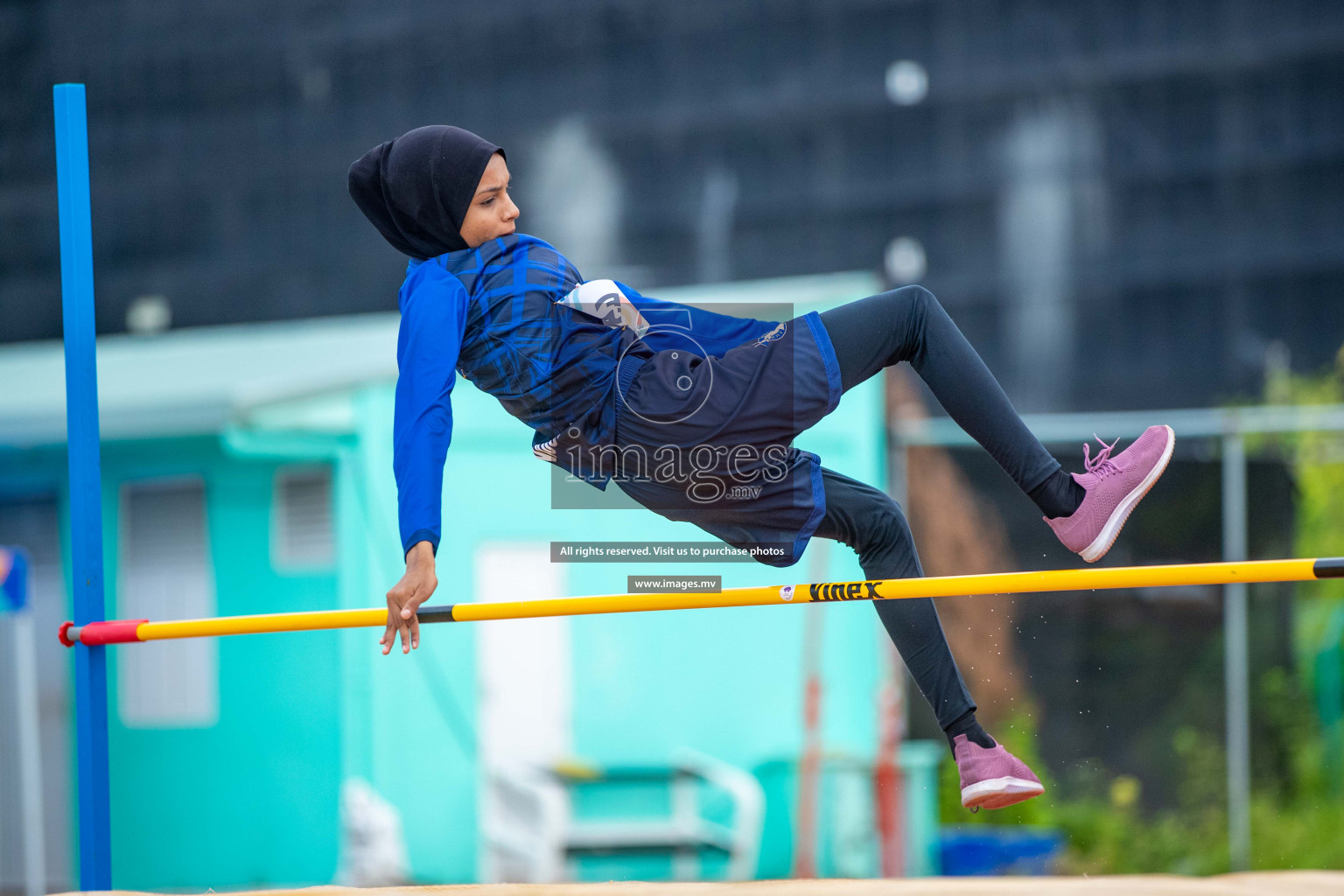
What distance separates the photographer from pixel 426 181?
2.73 m

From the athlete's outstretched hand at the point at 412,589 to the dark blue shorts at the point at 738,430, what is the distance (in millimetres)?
506

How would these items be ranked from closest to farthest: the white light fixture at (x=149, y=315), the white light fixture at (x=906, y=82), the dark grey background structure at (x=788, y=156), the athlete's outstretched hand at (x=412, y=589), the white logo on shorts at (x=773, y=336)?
1. the athlete's outstretched hand at (x=412, y=589)
2. the white logo on shorts at (x=773, y=336)
3. the dark grey background structure at (x=788, y=156)
4. the white light fixture at (x=906, y=82)
5. the white light fixture at (x=149, y=315)

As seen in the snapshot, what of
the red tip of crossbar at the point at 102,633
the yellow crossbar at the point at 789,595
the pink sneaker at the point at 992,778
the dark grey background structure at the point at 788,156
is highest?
the dark grey background structure at the point at 788,156

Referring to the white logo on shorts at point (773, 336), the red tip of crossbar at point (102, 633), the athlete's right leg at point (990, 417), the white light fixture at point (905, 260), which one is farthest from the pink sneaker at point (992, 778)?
the white light fixture at point (905, 260)

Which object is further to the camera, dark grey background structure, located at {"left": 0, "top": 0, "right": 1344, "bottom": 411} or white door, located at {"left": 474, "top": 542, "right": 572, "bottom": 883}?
dark grey background structure, located at {"left": 0, "top": 0, "right": 1344, "bottom": 411}

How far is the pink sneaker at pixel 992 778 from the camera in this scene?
107 inches

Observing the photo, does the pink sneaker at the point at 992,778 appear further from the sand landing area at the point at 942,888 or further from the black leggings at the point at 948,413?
the sand landing area at the point at 942,888

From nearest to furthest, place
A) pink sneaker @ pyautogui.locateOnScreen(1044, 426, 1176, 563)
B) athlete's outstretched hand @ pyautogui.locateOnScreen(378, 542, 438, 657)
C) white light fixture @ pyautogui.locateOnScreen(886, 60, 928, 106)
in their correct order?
athlete's outstretched hand @ pyautogui.locateOnScreen(378, 542, 438, 657)
pink sneaker @ pyautogui.locateOnScreen(1044, 426, 1176, 563)
white light fixture @ pyautogui.locateOnScreen(886, 60, 928, 106)

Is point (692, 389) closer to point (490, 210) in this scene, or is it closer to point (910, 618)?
point (490, 210)

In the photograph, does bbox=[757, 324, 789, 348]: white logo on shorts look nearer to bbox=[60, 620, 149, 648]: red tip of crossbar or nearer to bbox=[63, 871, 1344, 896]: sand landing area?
bbox=[63, 871, 1344, 896]: sand landing area

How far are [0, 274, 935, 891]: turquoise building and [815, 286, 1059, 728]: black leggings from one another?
357 cm

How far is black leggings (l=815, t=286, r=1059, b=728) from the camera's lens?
2.65 metres

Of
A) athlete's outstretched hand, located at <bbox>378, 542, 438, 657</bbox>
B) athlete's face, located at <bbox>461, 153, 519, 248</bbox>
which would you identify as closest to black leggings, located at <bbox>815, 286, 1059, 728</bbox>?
athlete's face, located at <bbox>461, 153, 519, 248</bbox>

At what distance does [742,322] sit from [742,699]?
13.8ft
